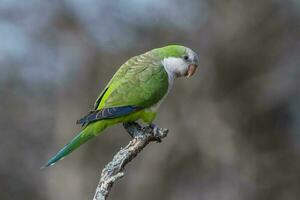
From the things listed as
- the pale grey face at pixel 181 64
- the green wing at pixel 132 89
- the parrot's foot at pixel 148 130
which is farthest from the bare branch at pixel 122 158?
the pale grey face at pixel 181 64

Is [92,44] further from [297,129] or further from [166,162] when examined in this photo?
[297,129]

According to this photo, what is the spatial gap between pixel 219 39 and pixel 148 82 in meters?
8.51

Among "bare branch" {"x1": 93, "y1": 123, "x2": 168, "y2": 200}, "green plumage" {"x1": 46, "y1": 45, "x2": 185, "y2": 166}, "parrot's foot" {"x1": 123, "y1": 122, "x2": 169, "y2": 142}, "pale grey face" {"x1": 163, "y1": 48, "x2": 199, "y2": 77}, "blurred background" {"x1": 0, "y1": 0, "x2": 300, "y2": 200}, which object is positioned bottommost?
"bare branch" {"x1": 93, "y1": 123, "x2": 168, "y2": 200}

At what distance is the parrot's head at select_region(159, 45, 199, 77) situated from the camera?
492 centimetres

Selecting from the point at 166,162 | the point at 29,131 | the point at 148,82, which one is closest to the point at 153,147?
the point at 166,162

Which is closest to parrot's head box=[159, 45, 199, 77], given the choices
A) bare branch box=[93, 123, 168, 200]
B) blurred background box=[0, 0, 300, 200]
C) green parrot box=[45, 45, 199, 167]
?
green parrot box=[45, 45, 199, 167]

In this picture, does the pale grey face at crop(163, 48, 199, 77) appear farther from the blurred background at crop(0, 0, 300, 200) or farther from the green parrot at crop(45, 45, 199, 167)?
the blurred background at crop(0, 0, 300, 200)

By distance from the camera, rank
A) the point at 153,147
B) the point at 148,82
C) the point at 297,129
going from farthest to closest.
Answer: the point at 297,129 → the point at 153,147 → the point at 148,82

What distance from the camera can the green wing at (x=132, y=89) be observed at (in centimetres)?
436

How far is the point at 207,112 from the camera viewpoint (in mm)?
12734

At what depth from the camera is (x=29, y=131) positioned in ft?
49.8

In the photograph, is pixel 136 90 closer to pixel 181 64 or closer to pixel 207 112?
pixel 181 64

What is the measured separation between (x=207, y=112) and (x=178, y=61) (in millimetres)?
7860

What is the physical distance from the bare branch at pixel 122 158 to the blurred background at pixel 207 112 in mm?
8317
